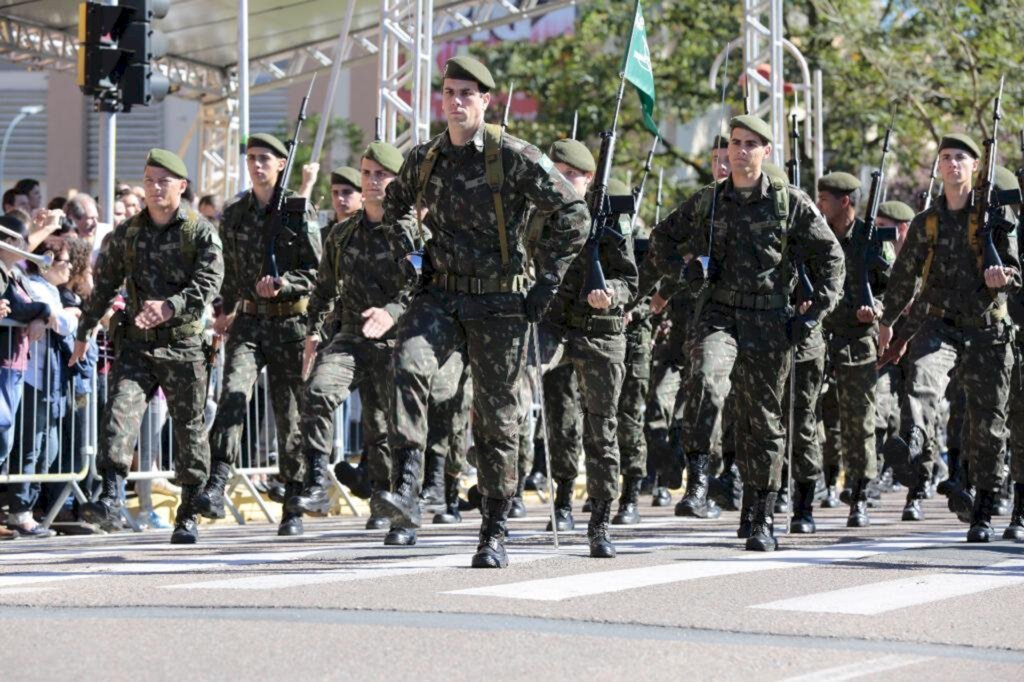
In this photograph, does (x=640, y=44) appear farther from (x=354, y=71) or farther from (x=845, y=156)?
(x=354, y=71)

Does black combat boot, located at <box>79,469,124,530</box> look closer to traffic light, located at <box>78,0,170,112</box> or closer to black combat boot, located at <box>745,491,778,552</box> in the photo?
black combat boot, located at <box>745,491,778,552</box>

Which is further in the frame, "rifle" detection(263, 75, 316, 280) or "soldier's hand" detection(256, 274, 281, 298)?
"rifle" detection(263, 75, 316, 280)

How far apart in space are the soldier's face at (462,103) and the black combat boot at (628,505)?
4723mm

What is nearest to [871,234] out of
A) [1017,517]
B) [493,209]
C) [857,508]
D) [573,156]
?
[857,508]

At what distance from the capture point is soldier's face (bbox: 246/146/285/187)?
40.6ft

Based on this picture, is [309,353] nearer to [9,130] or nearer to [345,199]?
[345,199]

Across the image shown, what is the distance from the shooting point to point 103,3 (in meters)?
14.7

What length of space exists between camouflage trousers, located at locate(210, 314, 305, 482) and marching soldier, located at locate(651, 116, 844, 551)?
8.64 feet

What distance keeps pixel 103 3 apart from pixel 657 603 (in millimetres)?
8391

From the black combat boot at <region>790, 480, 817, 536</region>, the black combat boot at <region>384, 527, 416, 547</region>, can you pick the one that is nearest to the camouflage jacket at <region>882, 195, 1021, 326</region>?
the black combat boot at <region>790, 480, 817, 536</region>

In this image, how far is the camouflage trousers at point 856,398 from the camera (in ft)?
45.2

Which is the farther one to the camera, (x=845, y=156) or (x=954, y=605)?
(x=845, y=156)

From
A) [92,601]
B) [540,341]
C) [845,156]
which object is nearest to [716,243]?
[540,341]

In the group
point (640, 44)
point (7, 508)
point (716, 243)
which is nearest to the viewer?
point (716, 243)
